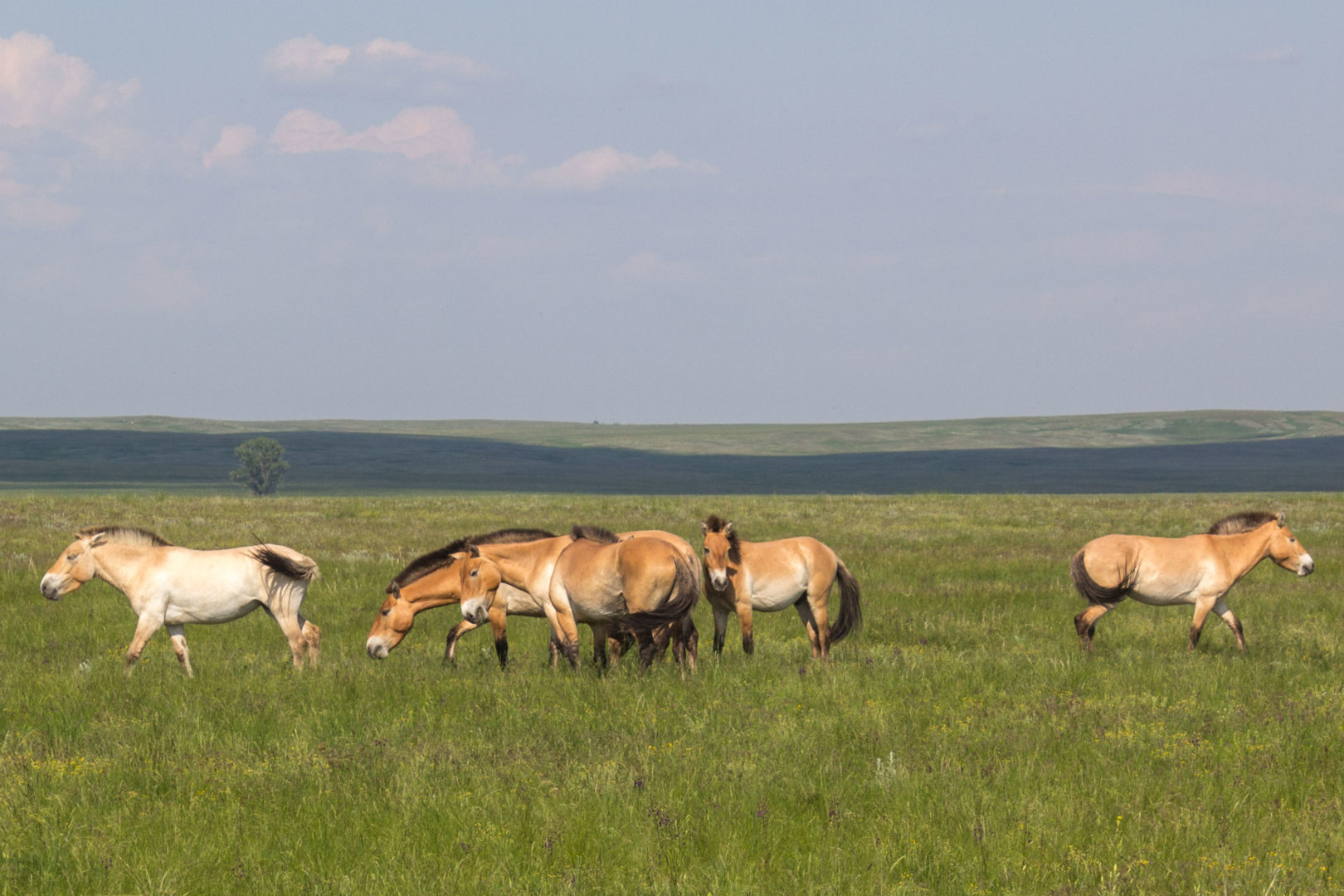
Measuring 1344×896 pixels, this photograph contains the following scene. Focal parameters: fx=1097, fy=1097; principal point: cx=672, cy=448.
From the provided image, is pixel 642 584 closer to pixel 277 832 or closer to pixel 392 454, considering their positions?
pixel 277 832

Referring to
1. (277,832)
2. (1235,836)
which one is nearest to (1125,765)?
(1235,836)

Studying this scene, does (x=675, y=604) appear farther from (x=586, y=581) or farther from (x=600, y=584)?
(x=586, y=581)

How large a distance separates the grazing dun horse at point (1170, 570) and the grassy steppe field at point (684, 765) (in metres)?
0.61

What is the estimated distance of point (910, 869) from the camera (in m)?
5.95

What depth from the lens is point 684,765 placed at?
25.0 ft

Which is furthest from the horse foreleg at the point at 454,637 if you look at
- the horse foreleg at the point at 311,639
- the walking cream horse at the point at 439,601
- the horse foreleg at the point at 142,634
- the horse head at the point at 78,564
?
the horse head at the point at 78,564

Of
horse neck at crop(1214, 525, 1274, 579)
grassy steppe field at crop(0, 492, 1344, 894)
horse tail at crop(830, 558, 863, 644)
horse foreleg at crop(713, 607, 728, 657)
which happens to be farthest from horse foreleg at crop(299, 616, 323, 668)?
horse neck at crop(1214, 525, 1274, 579)

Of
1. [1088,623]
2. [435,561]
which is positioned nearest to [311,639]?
[435,561]

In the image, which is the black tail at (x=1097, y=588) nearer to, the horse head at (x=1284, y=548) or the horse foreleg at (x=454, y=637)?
→ the horse head at (x=1284, y=548)

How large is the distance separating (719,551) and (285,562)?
14.9ft

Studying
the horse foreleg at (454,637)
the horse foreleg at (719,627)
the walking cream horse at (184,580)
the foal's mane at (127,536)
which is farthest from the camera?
the horse foreleg at (719,627)

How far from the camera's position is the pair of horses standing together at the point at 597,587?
1133cm

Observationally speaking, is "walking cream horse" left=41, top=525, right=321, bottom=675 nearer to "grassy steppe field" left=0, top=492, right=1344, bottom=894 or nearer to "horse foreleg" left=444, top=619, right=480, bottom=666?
"grassy steppe field" left=0, top=492, right=1344, bottom=894

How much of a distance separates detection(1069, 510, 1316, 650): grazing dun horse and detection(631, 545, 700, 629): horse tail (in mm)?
5041
